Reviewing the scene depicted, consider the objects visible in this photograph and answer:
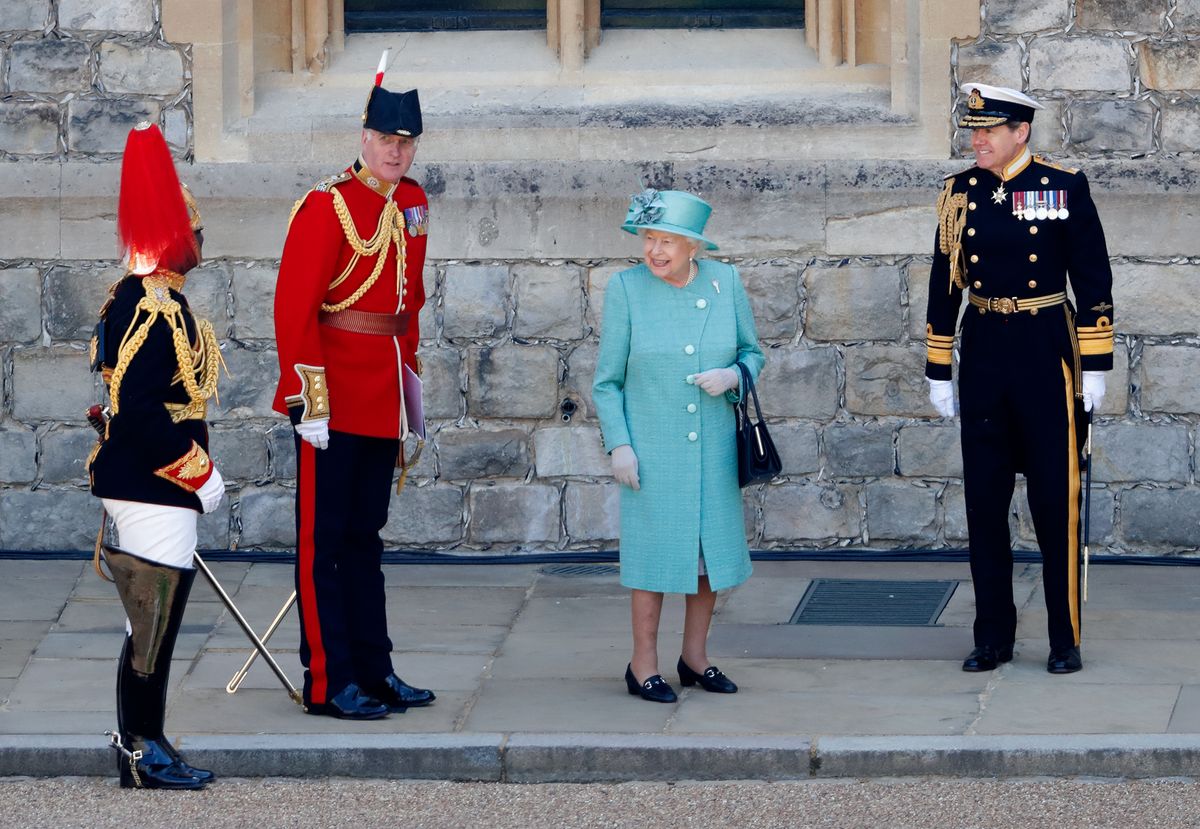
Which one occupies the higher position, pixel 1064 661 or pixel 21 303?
pixel 21 303

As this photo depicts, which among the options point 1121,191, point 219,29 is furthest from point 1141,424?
point 219,29

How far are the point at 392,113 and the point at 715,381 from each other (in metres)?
1.24

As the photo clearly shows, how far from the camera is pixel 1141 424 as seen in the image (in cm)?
816

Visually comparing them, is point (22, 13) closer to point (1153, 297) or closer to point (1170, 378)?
point (1153, 297)

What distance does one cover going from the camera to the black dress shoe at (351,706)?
6059mm

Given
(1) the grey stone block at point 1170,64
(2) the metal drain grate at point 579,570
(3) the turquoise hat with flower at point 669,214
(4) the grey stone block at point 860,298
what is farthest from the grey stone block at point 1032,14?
(2) the metal drain grate at point 579,570

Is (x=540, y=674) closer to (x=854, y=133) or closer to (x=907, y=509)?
(x=907, y=509)

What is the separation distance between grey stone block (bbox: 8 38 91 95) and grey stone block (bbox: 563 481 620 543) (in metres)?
2.58

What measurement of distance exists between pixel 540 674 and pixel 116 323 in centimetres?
193

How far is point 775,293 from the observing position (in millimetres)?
8211

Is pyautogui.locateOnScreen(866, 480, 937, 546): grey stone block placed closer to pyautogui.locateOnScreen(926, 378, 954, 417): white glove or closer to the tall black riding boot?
pyautogui.locateOnScreen(926, 378, 954, 417): white glove

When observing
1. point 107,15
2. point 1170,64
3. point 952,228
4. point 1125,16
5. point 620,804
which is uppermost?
point 107,15

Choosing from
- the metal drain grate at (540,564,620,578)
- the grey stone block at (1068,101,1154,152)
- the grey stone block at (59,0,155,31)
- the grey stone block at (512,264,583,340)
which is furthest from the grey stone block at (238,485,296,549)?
the grey stone block at (1068,101,1154,152)

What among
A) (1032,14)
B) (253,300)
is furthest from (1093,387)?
(253,300)
